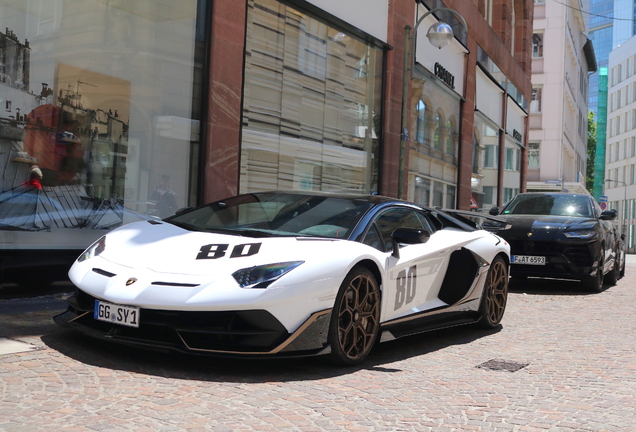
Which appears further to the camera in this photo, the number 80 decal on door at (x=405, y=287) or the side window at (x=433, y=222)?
the side window at (x=433, y=222)

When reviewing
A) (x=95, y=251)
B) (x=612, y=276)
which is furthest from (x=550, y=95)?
(x=95, y=251)

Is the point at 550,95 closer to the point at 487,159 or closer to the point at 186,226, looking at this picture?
the point at 487,159

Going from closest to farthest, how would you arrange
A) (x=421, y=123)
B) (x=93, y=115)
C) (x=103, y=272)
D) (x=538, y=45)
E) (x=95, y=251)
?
(x=103, y=272) < (x=95, y=251) < (x=93, y=115) < (x=421, y=123) < (x=538, y=45)

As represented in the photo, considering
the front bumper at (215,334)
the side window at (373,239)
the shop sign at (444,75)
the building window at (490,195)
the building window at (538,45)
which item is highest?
the building window at (538,45)

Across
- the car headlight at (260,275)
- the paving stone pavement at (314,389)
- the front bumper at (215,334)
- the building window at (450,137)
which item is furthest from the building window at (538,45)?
the front bumper at (215,334)

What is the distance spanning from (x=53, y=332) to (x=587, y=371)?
3920 mm

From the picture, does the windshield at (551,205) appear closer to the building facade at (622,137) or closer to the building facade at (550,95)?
the building facade at (550,95)

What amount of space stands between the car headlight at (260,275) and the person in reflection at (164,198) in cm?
596

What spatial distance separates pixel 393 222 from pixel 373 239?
53 centimetres

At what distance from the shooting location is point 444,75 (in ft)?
68.5

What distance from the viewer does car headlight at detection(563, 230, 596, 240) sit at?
11594mm

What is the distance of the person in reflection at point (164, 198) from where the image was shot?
34.6 feet

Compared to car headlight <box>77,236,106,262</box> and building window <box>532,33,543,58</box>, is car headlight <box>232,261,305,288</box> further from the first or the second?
building window <box>532,33,543,58</box>

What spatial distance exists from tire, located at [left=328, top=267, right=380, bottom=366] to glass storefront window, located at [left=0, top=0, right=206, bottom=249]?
15.1 feet
